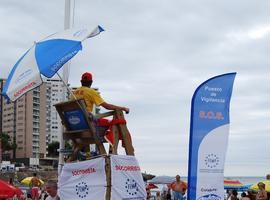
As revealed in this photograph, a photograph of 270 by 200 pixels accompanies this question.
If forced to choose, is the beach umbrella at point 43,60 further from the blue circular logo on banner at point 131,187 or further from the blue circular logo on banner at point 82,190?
the blue circular logo on banner at point 131,187

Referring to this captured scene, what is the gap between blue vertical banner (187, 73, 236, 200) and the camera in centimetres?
999

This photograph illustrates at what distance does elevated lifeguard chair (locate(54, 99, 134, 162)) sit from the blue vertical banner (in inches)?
77.0

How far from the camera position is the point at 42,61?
781 centimetres

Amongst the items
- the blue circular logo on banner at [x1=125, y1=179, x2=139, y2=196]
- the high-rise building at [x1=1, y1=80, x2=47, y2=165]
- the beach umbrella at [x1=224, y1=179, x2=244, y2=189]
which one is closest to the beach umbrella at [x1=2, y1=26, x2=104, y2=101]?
the blue circular logo on banner at [x1=125, y1=179, x2=139, y2=196]

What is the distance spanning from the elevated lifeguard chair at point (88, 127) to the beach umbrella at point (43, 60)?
0.62 m

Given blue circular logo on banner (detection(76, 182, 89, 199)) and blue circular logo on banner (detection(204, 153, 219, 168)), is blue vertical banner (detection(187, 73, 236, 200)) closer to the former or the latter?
blue circular logo on banner (detection(204, 153, 219, 168))

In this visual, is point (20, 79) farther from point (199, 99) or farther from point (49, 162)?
point (49, 162)

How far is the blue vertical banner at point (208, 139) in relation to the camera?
999cm

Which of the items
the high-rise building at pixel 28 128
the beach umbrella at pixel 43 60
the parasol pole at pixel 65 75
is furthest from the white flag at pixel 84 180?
the high-rise building at pixel 28 128

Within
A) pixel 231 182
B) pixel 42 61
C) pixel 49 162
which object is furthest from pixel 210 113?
pixel 49 162

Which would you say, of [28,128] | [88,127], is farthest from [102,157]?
[28,128]

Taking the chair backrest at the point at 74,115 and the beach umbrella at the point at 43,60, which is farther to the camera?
the chair backrest at the point at 74,115

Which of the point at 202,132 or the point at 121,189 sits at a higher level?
the point at 202,132

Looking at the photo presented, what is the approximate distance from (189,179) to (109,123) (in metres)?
2.38
